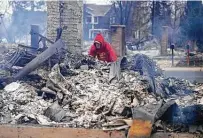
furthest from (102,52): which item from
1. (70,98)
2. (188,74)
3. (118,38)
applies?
(188,74)

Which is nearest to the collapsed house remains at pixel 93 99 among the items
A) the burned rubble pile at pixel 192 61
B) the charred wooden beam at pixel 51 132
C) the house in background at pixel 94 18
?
the charred wooden beam at pixel 51 132

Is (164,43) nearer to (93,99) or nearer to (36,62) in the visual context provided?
(36,62)

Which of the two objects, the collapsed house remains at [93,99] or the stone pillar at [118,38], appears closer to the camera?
the collapsed house remains at [93,99]

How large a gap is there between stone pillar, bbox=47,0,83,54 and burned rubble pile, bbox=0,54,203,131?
3277mm

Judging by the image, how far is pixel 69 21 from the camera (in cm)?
1175

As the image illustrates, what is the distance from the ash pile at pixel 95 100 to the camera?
213 inches

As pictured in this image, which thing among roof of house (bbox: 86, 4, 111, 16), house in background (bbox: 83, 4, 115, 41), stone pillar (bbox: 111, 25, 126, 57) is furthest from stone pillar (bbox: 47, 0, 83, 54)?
roof of house (bbox: 86, 4, 111, 16)

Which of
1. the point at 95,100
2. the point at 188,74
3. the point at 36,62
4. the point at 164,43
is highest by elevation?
the point at 36,62

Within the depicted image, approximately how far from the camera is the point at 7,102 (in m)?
6.54

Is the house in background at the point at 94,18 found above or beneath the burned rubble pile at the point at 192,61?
above

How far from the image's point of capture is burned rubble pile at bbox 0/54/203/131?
18.1 ft

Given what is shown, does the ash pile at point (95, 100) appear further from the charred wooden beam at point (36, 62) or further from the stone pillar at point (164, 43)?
the stone pillar at point (164, 43)

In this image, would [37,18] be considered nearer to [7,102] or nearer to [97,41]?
[97,41]

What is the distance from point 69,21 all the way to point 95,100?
5.77 meters
